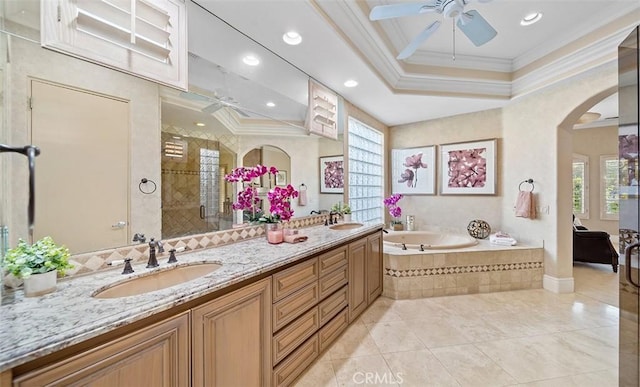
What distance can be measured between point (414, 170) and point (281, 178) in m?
3.00

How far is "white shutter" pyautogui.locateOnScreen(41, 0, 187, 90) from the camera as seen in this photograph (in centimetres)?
115

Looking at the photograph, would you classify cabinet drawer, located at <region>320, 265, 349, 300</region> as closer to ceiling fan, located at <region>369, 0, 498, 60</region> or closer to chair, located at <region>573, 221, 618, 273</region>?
ceiling fan, located at <region>369, 0, 498, 60</region>

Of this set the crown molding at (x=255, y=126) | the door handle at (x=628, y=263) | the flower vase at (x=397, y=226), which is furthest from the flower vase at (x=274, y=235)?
the flower vase at (x=397, y=226)

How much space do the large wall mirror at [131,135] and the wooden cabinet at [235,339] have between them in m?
0.68

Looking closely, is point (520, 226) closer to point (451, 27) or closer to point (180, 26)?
point (451, 27)

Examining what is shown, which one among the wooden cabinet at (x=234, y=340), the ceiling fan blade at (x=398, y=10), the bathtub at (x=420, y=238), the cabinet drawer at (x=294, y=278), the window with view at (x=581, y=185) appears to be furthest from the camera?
the window with view at (x=581, y=185)

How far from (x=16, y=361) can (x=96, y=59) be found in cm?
129

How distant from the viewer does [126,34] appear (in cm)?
133

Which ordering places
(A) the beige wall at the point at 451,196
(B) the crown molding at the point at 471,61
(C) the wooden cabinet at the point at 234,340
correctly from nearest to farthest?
(C) the wooden cabinet at the point at 234,340 → (B) the crown molding at the point at 471,61 → (A) the beige wall at the point at 451,196

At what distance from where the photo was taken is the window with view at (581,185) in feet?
19.4

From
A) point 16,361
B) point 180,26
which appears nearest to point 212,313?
point 16,361

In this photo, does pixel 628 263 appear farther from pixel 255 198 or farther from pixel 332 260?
pixel 255 198

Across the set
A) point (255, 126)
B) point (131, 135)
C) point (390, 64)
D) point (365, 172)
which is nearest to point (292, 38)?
point (255, 126)

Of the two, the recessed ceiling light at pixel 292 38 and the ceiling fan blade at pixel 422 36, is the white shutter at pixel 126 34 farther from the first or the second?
the ceiling fan blade at pixel 422 36
